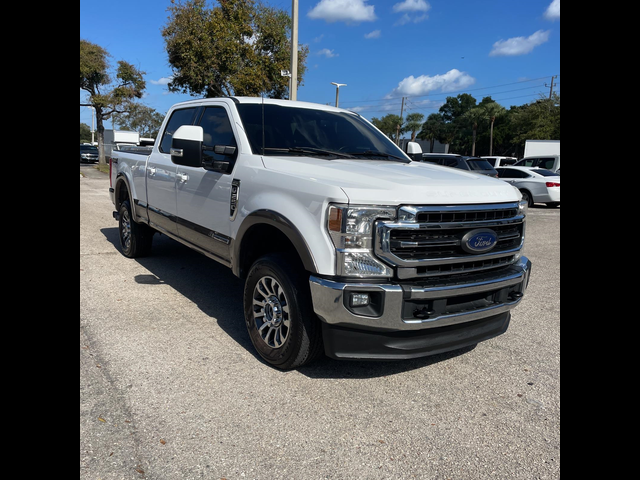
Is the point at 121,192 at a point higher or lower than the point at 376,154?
lower

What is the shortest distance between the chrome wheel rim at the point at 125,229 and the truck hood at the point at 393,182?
381 centimetres

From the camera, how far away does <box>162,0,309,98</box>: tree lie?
19484 mm

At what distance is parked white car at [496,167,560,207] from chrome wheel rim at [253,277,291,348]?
13.6 metres

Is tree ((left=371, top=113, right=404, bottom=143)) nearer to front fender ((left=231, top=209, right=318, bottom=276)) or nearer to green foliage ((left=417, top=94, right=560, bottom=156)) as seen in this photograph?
green foliage ((left=417, top=94, right=560, bottom=156))

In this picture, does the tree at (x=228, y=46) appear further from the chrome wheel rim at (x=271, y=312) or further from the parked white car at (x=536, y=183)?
the chrome wheel rim at (x=271, y=312)

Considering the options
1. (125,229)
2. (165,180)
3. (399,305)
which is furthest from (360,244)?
(125,229)

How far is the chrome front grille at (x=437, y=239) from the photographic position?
2896 millimetres

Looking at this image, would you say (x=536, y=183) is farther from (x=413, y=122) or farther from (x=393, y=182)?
(x=413, y=122)

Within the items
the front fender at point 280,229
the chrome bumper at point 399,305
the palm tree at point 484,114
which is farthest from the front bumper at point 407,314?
the palm tree at point 484,114

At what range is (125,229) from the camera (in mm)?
7012

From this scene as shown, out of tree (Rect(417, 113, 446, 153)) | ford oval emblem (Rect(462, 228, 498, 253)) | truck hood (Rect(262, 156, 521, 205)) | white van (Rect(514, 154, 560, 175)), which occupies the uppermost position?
tree (Rect(417, 113, 446, 153))

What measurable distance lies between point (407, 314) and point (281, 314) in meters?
0.95

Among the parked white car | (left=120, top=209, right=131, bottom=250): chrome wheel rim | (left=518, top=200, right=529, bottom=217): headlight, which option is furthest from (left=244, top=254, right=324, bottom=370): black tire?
the parked white car

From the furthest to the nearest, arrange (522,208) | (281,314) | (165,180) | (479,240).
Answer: (165,180), (522,208), (281,314), (479,240)
